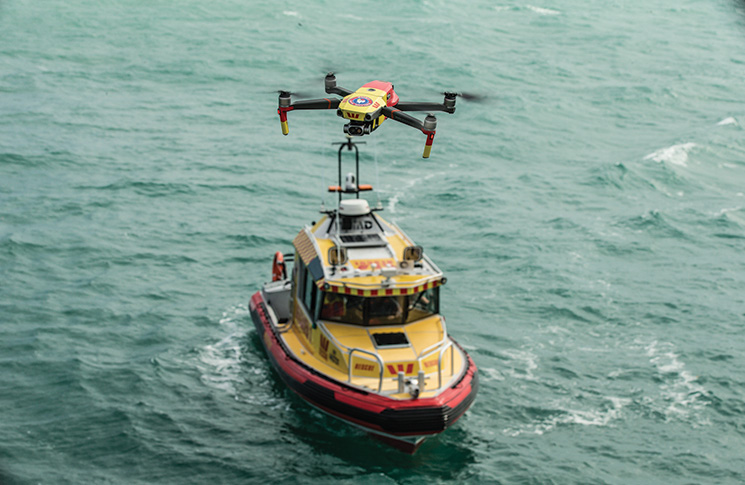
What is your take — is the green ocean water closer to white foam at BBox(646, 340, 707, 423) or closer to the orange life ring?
white foam at BBox(646, 340, 707, 423)

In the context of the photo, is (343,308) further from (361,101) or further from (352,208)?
(361,101)

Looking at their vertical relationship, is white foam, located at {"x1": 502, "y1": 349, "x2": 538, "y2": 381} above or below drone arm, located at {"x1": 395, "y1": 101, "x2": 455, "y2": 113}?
below

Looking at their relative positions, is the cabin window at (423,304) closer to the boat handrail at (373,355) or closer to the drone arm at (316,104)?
the boat handrail at (373,355)

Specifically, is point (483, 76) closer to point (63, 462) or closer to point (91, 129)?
point (91, 129)

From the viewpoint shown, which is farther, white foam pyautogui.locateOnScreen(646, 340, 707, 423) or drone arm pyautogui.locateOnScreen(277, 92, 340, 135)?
white foam pyautogui.locateOnScreen(646, 340, 707, 423)

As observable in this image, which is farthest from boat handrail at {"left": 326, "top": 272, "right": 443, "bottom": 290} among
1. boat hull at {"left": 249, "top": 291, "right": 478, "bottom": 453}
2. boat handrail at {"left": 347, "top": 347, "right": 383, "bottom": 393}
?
boat hull at {"left": 249, "top": 291, "right": 478, "bottom": 453}

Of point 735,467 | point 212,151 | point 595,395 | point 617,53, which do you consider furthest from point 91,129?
point 617,53

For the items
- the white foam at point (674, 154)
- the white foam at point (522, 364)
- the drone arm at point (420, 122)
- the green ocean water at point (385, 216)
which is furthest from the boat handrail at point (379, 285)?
the white foam at point (674, 154)
